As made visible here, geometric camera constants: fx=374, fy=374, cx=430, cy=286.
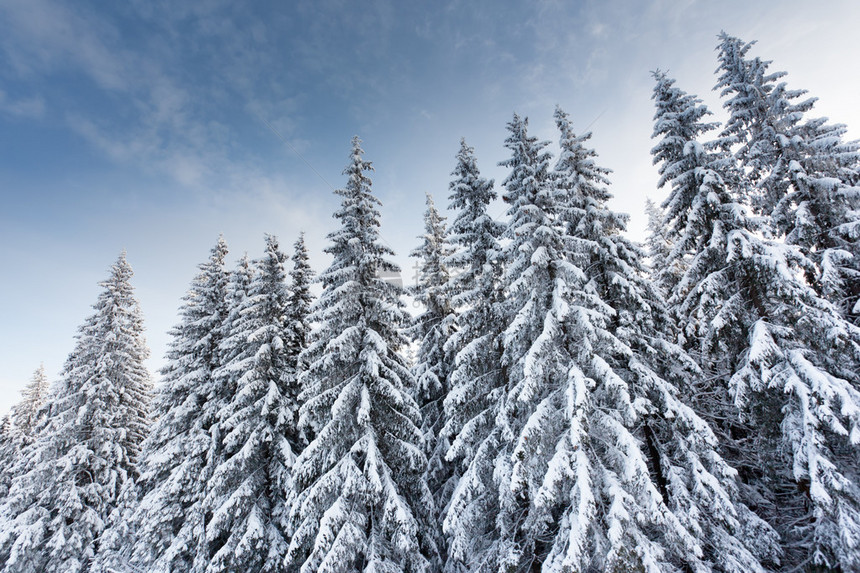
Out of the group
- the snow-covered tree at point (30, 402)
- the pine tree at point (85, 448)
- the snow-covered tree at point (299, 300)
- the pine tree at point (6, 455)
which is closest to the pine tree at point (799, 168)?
the snow-covered tree at point (299, 300)

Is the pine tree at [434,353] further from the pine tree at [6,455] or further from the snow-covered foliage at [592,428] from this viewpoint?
the pine tree at [6,455]

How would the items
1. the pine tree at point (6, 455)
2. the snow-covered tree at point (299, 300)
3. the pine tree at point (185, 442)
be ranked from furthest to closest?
the pine tree at point (6, 455), the snow-covered tree at point (299, 300), the pine tree at point (185, 442)

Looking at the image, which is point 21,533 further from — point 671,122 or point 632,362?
point 671,122

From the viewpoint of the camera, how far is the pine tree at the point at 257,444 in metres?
13.1

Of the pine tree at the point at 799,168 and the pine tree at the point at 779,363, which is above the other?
the pine tree at the point at 799,168

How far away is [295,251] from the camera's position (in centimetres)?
1842

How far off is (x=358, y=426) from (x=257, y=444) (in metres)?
4.75

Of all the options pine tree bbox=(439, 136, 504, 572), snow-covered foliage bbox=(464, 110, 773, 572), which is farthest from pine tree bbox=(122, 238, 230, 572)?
snow-covered foliage bbox=(464, 110, 773, 572)

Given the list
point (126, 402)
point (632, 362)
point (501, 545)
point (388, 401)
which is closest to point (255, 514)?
point (388, 401)

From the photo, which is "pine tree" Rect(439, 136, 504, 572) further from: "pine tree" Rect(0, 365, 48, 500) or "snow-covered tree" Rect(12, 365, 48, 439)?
"snow-covered tree" Rect(12, 365, 48, 439)

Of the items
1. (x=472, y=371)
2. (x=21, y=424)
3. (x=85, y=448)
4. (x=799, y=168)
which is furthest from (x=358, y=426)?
(x=21, y=424)

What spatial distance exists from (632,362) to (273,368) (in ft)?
45.4

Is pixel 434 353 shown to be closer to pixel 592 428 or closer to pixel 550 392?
pixel 550 392

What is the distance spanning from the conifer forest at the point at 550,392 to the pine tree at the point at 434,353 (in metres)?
0.12
